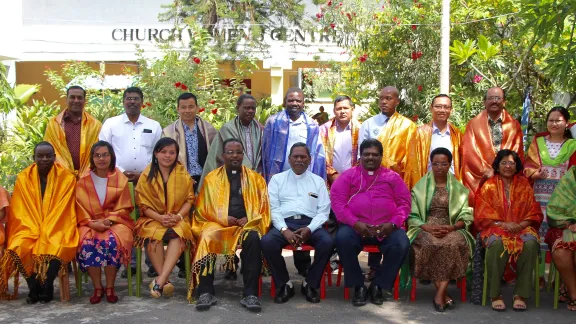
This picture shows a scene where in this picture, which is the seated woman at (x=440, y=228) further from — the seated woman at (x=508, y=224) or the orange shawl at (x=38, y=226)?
the orange shawl at (x=38, y=226)

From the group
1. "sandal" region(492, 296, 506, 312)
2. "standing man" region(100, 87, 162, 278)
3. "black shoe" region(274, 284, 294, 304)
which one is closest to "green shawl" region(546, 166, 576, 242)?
"sandal" region(492, 296, 506, 312)

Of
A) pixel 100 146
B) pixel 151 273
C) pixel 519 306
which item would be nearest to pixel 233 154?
pixel 100 146

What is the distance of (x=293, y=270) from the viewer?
24.5ft

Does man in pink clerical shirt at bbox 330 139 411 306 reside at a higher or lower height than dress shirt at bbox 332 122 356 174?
lower

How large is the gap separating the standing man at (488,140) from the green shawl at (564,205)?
77 cm

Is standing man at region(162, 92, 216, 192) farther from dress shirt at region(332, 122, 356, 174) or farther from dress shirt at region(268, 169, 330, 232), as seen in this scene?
dress shirt at region(332, 122, 356, 174)

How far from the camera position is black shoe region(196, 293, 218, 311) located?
19.1ft

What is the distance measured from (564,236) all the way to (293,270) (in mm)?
2870

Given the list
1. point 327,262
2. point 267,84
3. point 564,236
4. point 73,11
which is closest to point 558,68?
point 564,236

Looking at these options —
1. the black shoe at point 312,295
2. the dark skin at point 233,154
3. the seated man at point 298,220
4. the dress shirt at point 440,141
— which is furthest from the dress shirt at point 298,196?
the dress shirt at point 440,141

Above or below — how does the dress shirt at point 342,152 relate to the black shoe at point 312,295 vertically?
above

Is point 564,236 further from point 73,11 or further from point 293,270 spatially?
point 73,11

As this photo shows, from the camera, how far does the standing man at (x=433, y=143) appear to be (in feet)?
22.5

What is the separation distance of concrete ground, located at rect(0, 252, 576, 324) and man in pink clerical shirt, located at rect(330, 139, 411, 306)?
24 centimetres
